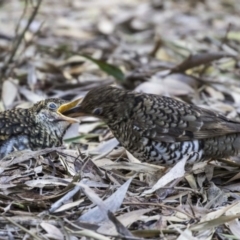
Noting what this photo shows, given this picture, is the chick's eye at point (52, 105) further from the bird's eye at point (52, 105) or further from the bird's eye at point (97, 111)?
the bird's eye at point (97, 111)

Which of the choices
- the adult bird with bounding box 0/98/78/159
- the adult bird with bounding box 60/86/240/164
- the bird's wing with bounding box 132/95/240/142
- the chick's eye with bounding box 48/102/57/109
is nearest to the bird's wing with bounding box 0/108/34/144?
the adult bird with bounding box 0/98/78/159

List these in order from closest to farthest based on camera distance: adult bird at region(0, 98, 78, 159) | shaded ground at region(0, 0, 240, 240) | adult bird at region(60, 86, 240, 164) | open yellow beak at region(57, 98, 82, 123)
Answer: shaded ground at region(0, 0, 240, 240)
adult bird at region(60, 86, 240, 164)
adult bird at region(0, 98, 78, 159)
open yellow beak at region(57, 98, 82, 123)

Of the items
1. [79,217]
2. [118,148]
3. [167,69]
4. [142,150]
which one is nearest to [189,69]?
[167,69]

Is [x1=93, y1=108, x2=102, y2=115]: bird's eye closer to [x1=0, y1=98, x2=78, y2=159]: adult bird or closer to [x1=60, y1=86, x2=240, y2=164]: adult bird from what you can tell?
[x1=60, y1=86, x2=240, y2=164]: adult bird

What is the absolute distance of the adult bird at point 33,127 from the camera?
5102 mm

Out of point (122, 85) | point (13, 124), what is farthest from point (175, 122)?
point (122, 85)

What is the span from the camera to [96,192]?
14.8ft

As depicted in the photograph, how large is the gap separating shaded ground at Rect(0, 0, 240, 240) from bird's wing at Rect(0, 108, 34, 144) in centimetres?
26

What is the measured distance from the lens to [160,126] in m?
5.05

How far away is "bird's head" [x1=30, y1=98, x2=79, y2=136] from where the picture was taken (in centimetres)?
529

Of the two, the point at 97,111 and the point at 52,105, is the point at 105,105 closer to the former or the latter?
the point at 97,111

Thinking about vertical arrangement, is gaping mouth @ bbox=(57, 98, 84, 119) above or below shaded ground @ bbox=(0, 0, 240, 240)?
above

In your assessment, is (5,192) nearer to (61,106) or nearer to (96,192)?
(96,192)

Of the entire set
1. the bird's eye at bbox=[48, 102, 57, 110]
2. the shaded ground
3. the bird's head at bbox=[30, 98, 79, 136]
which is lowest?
the shaded ground
